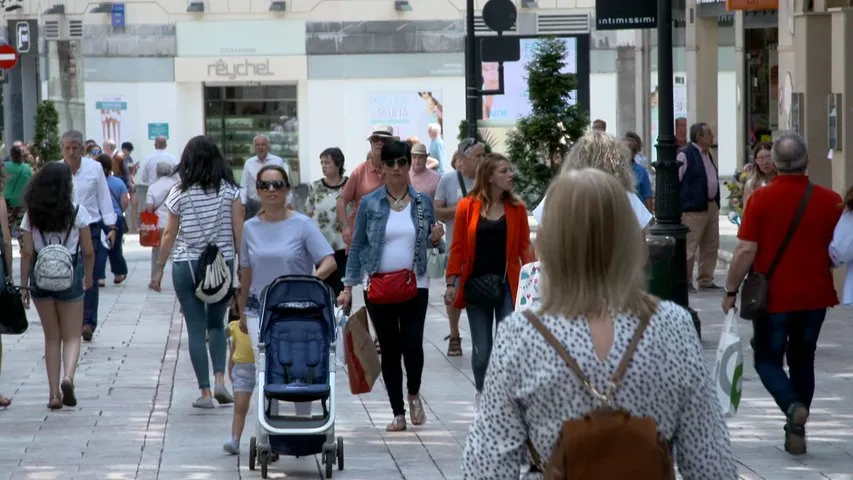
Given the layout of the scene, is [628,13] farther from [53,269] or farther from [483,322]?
[53,269]

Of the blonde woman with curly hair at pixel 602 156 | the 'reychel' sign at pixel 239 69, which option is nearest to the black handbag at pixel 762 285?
the blonde woman with curly hair at pixel 602 156

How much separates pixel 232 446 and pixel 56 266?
7.48 feet

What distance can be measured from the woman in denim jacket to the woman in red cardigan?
23cm

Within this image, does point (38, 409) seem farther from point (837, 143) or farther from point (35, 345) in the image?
point (837, 143)

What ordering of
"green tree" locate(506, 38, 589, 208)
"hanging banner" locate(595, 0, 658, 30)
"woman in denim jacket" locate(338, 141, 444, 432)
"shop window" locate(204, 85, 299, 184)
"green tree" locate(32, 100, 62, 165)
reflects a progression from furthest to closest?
"shop window" locate(204, 85, 299, 184) < "green tree" locate(32, 100, 62, 165) < "green tree" locate(506, 38, 589, 208) < "hanging banner" locate(595, 0, 658, 30) < "woman in denim jacket" locate(338, 141, 444, 432)

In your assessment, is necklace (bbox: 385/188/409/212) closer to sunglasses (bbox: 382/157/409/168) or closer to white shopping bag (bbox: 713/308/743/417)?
sunglasses (bbox: 382/157/409/168)

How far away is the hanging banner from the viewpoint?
13281 mm

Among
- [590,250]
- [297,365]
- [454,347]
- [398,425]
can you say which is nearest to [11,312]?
[398,425]

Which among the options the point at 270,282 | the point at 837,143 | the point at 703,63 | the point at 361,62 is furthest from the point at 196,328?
the point at 361,62

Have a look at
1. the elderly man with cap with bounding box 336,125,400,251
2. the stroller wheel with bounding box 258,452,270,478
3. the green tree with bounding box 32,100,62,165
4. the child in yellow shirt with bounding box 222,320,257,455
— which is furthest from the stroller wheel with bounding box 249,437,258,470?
the green tree with bounding box 32,100,62,165

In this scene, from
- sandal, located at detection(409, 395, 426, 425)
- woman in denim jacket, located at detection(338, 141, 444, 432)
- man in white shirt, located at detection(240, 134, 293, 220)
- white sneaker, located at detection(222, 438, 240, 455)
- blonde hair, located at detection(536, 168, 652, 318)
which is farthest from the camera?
man in white shirt, located at detection(240, 134, 293, 220)

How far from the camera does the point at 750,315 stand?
8.51 m

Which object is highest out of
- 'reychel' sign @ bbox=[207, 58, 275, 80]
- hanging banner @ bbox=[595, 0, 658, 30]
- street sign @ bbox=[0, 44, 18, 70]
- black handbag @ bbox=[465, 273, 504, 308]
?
'reychel' sign @ bbox=[207, 58, 275, 80]

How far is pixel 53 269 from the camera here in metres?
10.5
